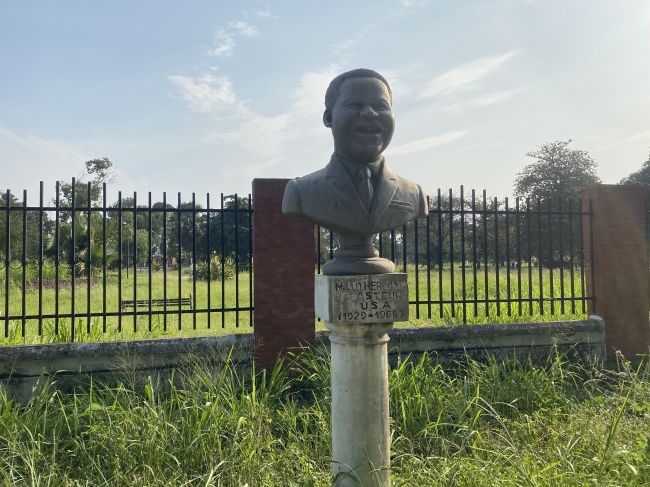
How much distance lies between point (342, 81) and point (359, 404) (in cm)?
200

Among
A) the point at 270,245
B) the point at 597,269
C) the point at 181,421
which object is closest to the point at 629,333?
the point at 597,269

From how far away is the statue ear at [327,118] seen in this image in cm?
290

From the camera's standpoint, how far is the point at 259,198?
5199 mm

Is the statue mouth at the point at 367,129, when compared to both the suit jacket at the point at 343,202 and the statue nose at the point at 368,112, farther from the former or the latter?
the suit jacket at the point at 343,202

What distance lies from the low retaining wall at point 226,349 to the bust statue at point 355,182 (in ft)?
6.43

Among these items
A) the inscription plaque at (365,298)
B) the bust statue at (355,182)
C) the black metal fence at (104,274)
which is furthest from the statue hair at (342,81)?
the black metal fence at (104,274)

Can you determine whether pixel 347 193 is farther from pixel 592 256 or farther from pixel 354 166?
pixel 592 256

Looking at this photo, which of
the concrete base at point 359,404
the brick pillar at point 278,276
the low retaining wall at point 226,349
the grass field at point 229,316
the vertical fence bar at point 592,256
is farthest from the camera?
the vertical fence bar at point 592,256

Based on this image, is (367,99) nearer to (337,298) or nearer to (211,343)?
(337,298)

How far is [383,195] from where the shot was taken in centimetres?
289

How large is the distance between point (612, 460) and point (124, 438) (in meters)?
3.45

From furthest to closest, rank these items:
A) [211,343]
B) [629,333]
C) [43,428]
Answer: [629,333], [211,343], [43,428]

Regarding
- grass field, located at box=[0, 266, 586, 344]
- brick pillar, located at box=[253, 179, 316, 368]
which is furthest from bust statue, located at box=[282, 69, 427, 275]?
grass field, located at box=[0, 266, 586, 344]

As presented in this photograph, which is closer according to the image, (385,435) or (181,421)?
(385,435)
